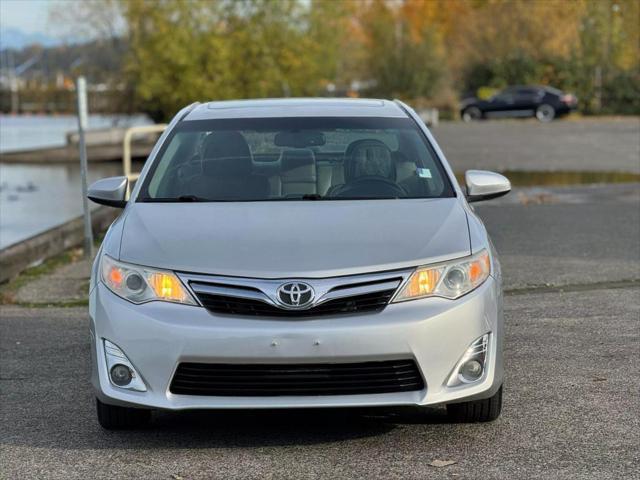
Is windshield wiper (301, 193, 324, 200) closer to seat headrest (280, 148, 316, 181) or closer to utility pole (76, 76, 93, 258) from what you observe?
seat headrest (280, 148, 316, 181)

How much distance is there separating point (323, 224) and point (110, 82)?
1497 inches

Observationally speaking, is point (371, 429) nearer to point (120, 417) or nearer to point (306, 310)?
point (306, 310)

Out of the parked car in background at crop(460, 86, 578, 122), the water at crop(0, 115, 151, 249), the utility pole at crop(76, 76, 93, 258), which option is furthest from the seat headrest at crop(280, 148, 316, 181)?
the parked car in background at crop(460, 86, 578, 122)

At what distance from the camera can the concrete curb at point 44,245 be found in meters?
10.7

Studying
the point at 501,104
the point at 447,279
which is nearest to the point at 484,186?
the point at 447,279

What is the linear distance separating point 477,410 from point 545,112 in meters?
45.0

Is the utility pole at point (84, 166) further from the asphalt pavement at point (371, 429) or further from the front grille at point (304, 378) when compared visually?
the front grille at point (304, 378)

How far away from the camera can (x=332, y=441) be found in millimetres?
5176

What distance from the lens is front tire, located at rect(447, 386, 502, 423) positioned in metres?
5.26

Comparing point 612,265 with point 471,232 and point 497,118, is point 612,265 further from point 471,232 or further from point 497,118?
point 497,118

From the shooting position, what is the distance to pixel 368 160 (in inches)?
244

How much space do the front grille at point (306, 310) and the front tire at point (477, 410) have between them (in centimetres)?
76

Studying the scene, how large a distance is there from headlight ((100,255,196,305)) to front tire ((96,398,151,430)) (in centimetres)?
56

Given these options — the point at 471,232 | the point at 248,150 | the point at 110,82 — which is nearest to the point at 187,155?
the point at 248,150
